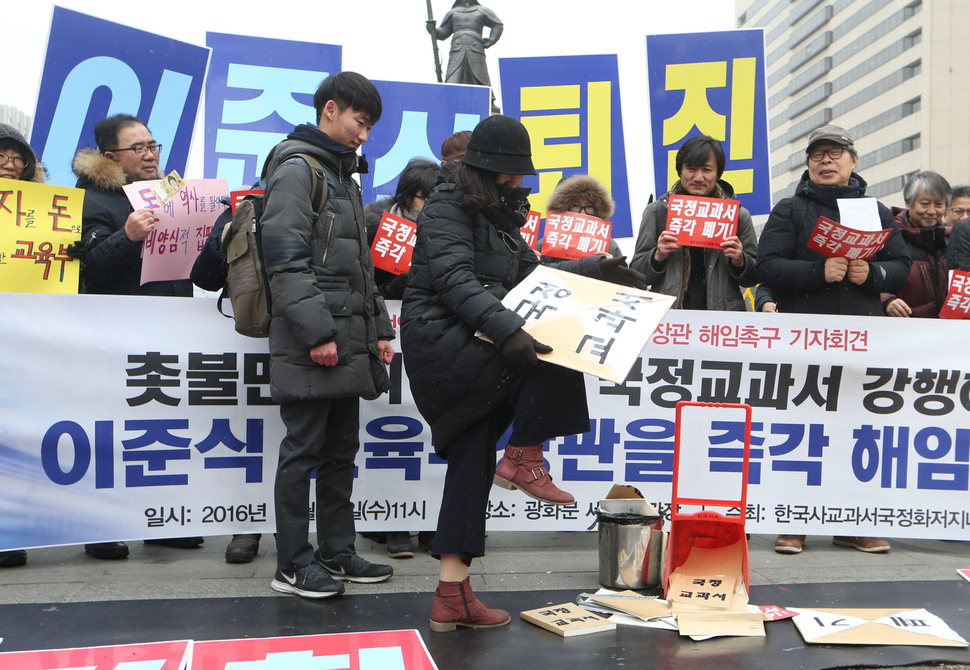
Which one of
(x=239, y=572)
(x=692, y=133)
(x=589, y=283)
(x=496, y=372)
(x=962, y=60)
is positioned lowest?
(x=239, y=572)

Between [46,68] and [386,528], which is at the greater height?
[46,68]

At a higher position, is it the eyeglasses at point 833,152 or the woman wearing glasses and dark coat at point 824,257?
the eyeglasses at point 833,152

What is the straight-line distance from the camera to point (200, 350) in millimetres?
3973

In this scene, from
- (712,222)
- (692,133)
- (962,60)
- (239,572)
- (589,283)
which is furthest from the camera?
(962,60)

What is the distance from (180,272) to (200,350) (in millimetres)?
443

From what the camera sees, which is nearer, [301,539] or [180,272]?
A: [301,539]

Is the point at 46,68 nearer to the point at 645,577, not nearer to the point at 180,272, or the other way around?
the point at 180,272

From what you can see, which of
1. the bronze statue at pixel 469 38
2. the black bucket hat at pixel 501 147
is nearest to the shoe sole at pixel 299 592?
the black bucket hat at pixel 501 147

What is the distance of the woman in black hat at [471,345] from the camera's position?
281 cm

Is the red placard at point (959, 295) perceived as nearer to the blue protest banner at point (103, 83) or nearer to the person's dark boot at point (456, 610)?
the person's dark boot at point (456, 610)

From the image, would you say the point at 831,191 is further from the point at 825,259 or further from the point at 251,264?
the point at 251,264

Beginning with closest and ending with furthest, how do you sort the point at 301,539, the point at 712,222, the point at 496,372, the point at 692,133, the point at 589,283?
the point at 496,372
the point at 589,283
the point at 301,539
the point at 712,222
the point at 692,133

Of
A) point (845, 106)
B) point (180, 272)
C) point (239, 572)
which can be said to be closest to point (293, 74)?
point (180, 272)

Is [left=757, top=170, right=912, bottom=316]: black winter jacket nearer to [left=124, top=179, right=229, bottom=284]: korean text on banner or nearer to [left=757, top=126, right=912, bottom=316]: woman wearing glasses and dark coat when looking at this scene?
[left=757, top=126, right=912, bottom=316]: woman wearing glasses and dark coat
